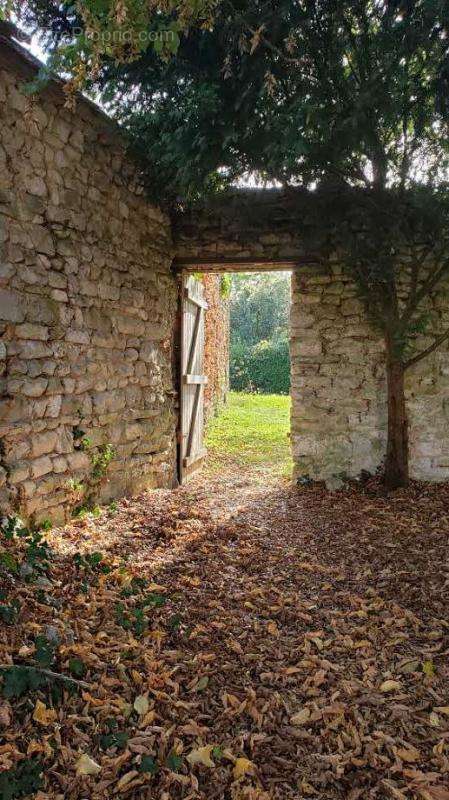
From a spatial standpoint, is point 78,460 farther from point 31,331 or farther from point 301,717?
point 301,717

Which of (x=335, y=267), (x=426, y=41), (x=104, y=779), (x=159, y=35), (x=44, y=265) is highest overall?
(x=426, y=41)

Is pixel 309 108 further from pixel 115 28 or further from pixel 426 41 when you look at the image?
pixel 115 28

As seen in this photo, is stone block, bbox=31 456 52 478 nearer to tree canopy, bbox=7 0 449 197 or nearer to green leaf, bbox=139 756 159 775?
green leaf, bbox=139 756 159 775

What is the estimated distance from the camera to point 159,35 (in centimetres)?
231

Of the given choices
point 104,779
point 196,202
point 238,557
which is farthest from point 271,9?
point 104,779

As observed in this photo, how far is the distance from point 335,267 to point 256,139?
6.58ft

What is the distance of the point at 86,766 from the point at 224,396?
990 cm

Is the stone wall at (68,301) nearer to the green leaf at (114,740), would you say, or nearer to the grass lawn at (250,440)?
the green leaf at (114,740)

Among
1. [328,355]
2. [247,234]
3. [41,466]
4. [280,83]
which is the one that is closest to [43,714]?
[41,466]

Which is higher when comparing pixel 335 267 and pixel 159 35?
pixel 159 35

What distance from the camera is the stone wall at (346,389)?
17.2 feet

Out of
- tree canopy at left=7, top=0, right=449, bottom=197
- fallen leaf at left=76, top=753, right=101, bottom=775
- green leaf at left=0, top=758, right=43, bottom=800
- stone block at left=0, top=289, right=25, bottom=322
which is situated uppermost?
tree canopy at left=7, top=0, right=449, bottom=197

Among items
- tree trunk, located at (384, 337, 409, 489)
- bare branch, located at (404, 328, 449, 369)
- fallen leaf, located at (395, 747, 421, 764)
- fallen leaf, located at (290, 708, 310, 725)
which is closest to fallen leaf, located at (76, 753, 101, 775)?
fallen leaf, located at (290, 708, 310, 725)

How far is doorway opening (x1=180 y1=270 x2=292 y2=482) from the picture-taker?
634 centimetres
